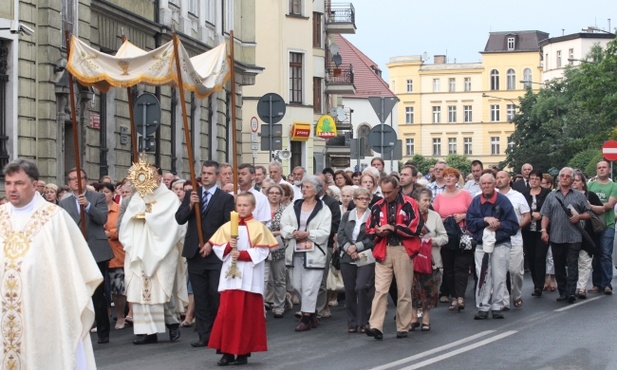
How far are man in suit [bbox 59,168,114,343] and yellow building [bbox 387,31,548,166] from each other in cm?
13495

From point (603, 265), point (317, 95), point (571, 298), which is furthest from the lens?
point (317, 95)

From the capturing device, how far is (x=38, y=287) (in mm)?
9469

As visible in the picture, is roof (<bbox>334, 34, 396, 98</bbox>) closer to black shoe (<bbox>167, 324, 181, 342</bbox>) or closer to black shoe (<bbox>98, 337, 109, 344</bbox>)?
black shoe (<bbox>167, 324, 181, 342</bbox>)

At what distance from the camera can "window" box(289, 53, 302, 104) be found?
60719 mm

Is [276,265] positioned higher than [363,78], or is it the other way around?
[363,78]

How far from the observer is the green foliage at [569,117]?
68.1 m

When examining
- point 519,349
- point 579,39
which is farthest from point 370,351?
point 579,39

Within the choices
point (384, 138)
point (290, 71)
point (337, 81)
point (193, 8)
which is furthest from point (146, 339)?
point (337, 81)

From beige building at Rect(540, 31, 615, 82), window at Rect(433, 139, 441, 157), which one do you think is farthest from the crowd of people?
window at Rect(433, 139, 441, 157)

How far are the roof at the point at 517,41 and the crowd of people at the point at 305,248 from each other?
132873 mm

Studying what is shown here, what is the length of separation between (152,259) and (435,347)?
3.28 meters

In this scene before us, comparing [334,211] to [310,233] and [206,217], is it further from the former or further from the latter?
[206,217]

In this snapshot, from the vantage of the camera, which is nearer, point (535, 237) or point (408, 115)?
point (535, 237)

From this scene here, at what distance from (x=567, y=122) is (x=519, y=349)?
83.9 meters
